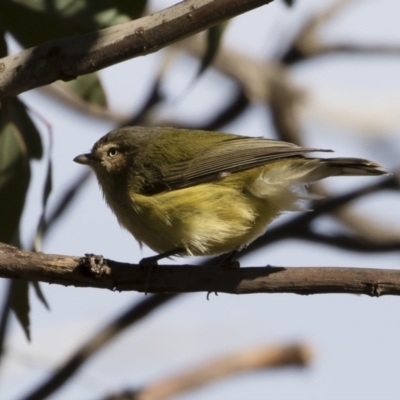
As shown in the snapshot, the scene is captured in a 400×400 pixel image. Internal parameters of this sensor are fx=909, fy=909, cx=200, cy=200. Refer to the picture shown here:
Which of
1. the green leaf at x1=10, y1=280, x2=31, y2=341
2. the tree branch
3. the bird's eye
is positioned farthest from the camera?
the tree branch

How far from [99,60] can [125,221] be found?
1.56m

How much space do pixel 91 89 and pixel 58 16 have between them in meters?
0.36

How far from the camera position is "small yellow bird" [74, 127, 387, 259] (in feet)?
13.1

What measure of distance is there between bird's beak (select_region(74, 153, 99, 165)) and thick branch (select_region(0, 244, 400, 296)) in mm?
1581

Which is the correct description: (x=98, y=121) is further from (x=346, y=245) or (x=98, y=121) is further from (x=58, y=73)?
(x=58, y=73)

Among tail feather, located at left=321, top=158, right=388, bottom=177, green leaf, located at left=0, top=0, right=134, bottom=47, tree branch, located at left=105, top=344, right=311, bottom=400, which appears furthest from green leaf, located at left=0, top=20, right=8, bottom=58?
tree branch, located at left=105, top=344, right=311, bottom=400

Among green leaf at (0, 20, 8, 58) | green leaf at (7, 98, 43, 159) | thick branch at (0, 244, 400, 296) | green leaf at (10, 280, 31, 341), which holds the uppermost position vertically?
green leaf at (0, 20, 8, 58)

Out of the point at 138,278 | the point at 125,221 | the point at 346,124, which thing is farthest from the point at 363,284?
the point at 346,124

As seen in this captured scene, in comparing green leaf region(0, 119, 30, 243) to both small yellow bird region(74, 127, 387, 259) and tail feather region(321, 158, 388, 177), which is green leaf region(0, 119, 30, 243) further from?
tail feather region(321, 158, 388, 177)

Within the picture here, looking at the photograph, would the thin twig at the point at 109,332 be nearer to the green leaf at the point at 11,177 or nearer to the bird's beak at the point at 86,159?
the bird's beak at the point at 86,159

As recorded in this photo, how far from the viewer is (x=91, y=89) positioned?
12.4 feet

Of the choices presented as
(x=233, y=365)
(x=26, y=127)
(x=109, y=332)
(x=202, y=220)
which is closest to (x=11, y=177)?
(x=26, y=127)

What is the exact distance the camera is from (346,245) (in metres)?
4.55

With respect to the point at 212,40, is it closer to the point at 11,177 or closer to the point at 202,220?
the point at 202,220
